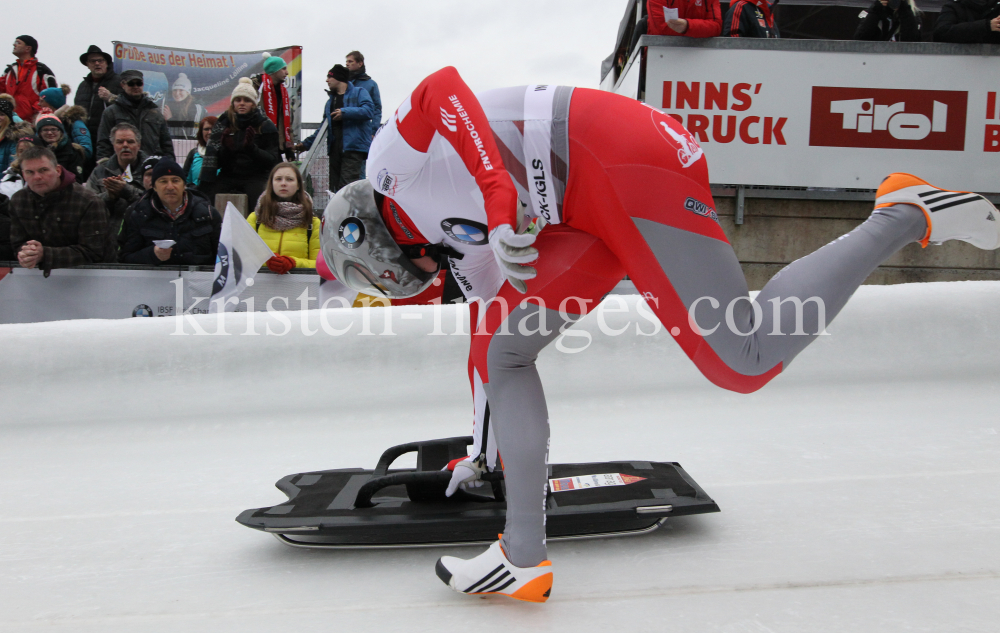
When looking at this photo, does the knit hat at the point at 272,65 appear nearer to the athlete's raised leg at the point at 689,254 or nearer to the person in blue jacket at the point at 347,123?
the person in blue jacket at the point at 347,123

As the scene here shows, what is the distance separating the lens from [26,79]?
21.2 ft

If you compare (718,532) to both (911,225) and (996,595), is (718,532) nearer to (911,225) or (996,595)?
(996,595)

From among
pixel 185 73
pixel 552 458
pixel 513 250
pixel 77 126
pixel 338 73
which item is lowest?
pixel 552 458

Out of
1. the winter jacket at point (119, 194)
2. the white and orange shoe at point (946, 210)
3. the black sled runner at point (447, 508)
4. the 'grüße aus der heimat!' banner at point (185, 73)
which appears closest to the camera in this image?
the white and orange shoe at point (946, 210)

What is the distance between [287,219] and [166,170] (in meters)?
0.76

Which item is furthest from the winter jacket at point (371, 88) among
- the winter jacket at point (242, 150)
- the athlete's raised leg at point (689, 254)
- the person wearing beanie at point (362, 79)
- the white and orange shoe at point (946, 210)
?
the white and orange shoe at point (946, 210)

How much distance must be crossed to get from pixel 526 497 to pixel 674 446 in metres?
1.18

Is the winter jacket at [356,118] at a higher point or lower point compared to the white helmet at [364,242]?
higher

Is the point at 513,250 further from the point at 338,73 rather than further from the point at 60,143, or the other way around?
the point at 60,143

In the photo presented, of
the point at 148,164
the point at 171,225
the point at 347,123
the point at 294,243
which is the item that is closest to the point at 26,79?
the point at 148,164

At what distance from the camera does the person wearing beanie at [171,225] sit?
13.6ft

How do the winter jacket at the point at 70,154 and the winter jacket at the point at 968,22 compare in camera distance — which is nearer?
the winter jacket at the point at 968,22

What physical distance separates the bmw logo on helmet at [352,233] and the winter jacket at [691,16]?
382cm

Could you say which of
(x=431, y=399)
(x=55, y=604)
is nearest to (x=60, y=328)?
(x=431, y=399)
